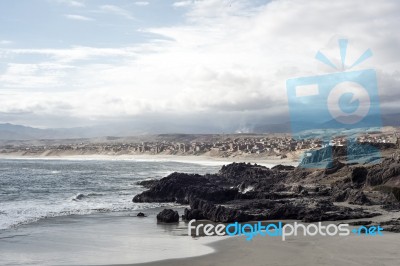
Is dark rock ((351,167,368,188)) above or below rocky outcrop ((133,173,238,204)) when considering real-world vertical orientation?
above

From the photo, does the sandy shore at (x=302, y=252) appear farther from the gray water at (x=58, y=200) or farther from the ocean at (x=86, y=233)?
the gray water at (x=58, y=200)

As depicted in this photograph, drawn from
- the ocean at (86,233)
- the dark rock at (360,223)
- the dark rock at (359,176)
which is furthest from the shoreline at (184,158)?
the dark rock at (360,223)

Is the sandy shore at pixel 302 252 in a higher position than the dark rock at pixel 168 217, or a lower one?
lower

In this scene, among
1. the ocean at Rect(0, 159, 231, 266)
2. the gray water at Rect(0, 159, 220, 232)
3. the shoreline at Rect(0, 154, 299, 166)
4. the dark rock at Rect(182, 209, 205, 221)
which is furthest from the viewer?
the shoreline at Rect(0, 154, 299, 166)

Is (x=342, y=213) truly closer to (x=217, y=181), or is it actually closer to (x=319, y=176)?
(x=319, y=176)

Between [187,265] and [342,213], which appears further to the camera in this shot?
[342,213]

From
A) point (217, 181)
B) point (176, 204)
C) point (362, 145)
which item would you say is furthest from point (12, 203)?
point (362, 145)

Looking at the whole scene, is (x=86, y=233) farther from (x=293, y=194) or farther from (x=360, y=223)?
→ (x=293, y=194)

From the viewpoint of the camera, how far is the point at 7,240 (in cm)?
1962

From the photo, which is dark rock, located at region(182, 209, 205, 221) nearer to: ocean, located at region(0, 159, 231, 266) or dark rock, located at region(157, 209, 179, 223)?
dark rock, located at region(157, 209, 179, 223)

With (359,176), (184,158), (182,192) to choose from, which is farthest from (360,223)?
(184,158)

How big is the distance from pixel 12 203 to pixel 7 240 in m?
14.6

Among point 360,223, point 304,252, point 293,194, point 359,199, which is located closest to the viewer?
point 304,252

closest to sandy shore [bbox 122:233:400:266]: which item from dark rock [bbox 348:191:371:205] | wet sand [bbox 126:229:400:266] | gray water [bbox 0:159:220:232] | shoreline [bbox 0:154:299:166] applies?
wet sand [bbox 126:229:400:266]
